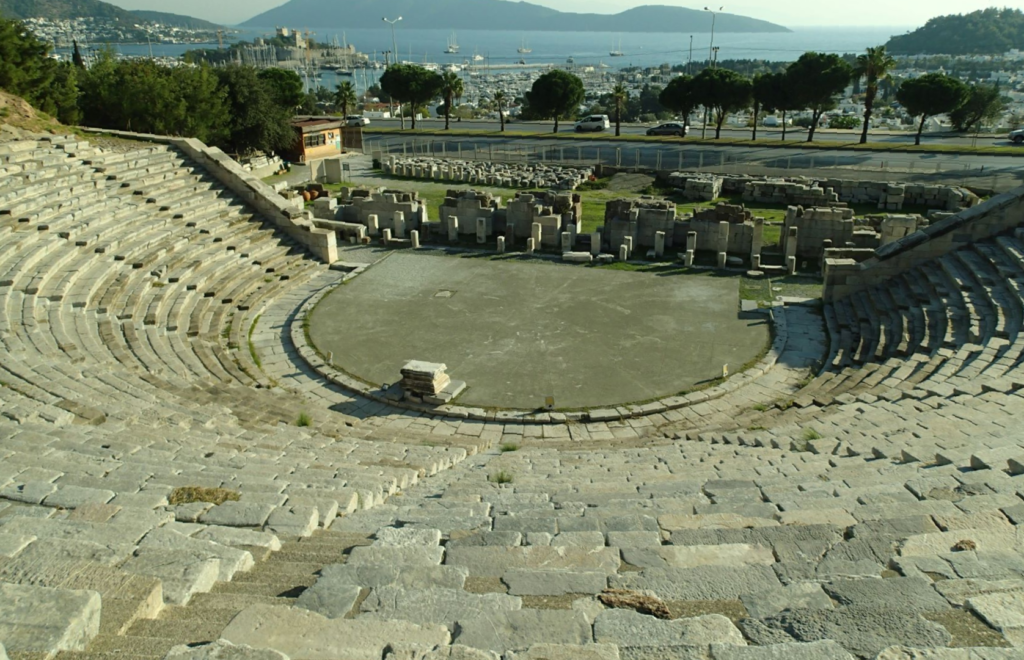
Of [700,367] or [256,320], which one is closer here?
[700,367]

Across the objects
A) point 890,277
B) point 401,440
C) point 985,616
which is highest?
point 985,616

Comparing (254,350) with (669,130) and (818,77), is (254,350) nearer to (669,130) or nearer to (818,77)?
(818,77)

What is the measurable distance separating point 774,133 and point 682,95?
10.7 metres

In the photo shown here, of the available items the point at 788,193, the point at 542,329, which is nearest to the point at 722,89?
the point at 788,193

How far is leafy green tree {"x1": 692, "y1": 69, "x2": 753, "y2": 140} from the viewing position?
55.5 metres

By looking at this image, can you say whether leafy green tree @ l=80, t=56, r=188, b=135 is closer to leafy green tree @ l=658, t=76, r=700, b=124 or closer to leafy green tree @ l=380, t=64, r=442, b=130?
leafy green tree @ l=380, t=64, r=442, b=130

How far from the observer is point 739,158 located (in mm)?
49031

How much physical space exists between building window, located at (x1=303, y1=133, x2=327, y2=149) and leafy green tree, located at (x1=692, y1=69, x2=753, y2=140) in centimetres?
2842

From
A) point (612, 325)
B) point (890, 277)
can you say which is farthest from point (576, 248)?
point (890, 277)

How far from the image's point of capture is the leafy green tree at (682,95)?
5747cm

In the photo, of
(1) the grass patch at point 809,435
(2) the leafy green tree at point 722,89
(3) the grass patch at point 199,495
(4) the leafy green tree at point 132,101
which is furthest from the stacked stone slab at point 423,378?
(2) the leafy green tree at point 722,89

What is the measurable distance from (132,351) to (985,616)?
16292mm

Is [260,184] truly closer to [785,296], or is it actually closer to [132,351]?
[132,351]

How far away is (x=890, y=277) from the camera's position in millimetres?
20938
